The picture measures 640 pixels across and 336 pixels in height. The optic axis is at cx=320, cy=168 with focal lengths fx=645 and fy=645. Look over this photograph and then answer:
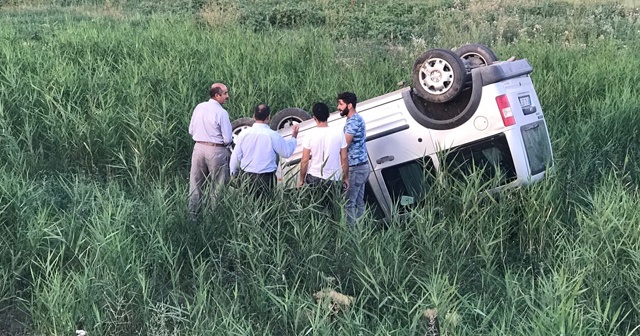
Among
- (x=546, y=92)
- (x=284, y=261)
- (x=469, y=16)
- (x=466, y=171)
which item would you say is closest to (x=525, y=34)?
(x=469, y=16)

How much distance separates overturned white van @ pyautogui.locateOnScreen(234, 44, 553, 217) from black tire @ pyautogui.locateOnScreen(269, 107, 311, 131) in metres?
0.83

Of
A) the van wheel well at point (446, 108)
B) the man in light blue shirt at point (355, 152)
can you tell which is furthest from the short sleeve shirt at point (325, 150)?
the van wheel well at point (446, 108)

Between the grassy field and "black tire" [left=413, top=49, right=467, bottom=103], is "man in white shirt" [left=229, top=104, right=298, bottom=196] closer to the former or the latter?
the grassy field

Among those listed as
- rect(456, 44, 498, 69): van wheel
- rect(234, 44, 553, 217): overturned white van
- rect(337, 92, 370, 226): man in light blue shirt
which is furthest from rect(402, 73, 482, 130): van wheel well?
rect(456, 44, 498, 69): van wheel

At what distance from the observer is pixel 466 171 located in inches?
250

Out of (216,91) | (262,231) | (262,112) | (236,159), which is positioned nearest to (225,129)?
(216,91)

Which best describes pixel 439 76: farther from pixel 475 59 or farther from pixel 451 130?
pixel 475 59

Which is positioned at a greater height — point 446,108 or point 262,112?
point 262,112

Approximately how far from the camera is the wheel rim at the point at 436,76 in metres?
6.38

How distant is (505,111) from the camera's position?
6008 millimetres

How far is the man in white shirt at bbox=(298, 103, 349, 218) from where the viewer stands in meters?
6.17

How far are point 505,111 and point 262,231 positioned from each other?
2.56 metres

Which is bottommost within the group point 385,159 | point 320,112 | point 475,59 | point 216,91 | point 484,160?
point 484,160

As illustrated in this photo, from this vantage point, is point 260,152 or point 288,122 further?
point 288,122
